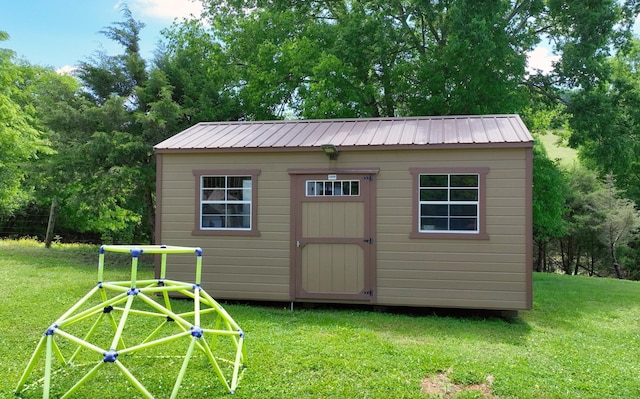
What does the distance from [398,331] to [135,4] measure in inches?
499

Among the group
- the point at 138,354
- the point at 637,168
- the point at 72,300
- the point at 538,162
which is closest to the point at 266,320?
the point at 138,354

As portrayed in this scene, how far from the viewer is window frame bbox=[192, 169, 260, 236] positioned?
7305 millimetres

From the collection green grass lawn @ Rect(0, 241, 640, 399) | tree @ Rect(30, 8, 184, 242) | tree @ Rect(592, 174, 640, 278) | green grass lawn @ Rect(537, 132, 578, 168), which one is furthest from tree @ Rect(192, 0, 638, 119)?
tree @ Rect(592, 174, 640, 278)

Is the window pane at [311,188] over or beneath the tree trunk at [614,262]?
over

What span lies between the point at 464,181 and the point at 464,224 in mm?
587

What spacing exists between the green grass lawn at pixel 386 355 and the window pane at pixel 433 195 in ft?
5.37

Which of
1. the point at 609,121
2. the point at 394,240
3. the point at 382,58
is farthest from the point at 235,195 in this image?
the point at 609,121

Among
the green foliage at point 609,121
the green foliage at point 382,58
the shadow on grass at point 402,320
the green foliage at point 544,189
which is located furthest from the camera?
the green foliage at point 544,189

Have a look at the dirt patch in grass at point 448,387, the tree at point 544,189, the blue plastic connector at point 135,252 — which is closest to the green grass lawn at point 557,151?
the tree at point 544,189

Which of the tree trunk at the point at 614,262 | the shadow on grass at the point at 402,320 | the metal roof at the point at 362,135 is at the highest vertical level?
the metal roof at the point at 362,135

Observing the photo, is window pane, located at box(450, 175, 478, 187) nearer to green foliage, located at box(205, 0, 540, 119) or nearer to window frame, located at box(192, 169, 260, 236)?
window frame, located at box(192, 169, 260, 236)

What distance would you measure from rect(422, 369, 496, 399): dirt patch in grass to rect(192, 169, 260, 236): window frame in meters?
3.80

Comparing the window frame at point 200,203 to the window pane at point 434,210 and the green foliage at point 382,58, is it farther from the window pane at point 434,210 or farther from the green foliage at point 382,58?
the green foliage at point 382,58

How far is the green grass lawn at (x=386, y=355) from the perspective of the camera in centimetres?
393
